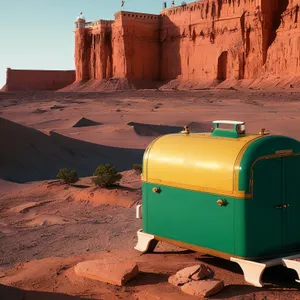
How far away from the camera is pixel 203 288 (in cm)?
519

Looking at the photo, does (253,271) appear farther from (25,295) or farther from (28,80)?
(28,80)

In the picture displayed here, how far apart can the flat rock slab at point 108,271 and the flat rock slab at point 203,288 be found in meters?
0.61

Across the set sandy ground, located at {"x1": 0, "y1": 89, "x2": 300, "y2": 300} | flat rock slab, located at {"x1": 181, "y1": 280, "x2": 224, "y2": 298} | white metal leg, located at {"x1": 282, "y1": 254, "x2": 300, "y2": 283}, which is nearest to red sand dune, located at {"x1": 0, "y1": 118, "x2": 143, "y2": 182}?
sandy ground, located at {"x1": 0, "y1": 89, "x2": 300, "y2": 300}

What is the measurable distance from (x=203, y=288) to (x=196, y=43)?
50.4 meters

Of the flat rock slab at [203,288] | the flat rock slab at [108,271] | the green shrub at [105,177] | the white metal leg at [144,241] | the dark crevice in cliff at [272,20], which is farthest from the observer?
the dark crevice in cliff at [272,20]

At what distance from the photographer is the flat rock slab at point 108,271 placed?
18.1ft

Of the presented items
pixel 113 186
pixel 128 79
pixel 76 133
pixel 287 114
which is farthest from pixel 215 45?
pixel 113 186

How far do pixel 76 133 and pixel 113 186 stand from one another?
12.5m

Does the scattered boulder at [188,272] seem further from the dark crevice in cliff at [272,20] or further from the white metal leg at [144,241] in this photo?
the dark crevice in cliff at [272,20]

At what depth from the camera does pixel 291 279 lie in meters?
5.83

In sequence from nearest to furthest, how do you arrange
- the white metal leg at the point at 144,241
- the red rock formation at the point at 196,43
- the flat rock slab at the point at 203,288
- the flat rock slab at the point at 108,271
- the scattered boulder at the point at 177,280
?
1. the flat rock slab at the point at 203,288
2. the scattered boulder at the point at 177,280
3. the flat rock slab at the point at 108,271
4. the white metal leg at the point at 144,241
5. the red rock formation at the point at 196,43

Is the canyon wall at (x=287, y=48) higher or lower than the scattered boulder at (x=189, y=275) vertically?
higher

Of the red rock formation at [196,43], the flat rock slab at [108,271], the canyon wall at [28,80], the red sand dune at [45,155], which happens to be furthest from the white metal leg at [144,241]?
the canyon wall at [28,80]

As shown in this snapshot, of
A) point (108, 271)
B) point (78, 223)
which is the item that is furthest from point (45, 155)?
point (108, 271)
